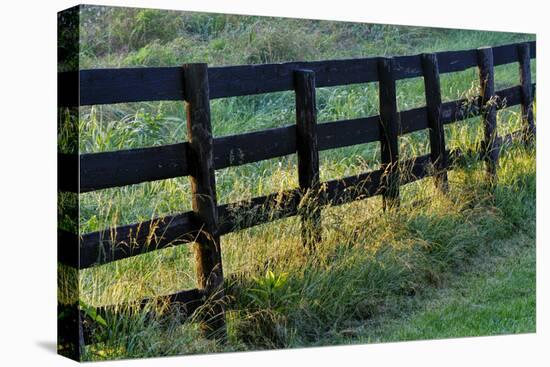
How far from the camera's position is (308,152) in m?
6.48

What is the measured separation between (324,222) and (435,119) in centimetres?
134

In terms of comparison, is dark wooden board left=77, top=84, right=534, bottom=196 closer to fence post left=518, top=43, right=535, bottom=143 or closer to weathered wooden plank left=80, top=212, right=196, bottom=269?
weathered wooden plank left=80, top=212, right=196, bottom=269

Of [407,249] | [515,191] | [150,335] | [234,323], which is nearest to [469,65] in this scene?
[515,191]

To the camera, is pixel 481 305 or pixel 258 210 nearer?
pixel 258 210

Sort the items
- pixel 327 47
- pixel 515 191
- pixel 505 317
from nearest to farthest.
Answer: pixel 327 47, pixel 505 317, pixel 515 191

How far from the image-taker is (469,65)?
7398 millimetres

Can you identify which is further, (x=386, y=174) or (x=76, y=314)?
(x=386, y=174)

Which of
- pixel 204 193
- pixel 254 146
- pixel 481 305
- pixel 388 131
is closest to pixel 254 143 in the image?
pixel 254 146

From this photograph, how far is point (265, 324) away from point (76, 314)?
119 centimetres

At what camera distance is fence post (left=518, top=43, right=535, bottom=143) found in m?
7.60

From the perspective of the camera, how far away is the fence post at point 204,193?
5.84 meters

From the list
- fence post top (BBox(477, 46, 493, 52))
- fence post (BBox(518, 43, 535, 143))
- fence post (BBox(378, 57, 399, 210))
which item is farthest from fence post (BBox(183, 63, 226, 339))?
fence post (BBox(518, 43, 535, 143))

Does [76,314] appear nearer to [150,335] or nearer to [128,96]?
[150,335]

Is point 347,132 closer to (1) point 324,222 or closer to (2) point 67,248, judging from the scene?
(1) point 324,222
